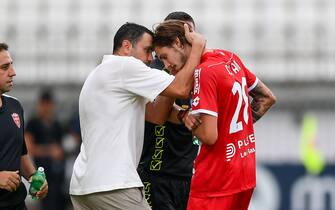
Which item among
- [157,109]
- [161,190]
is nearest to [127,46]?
[157,109]

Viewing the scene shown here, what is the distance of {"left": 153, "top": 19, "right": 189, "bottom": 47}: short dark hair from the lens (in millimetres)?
7934

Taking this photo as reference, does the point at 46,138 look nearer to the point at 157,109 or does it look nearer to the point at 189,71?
the point at 157,109

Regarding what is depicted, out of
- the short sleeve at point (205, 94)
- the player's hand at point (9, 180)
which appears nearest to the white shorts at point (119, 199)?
the short sleeve at point (205, 94)

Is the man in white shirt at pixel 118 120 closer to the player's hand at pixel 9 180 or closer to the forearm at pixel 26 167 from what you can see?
the player's hand at pixel 9 180

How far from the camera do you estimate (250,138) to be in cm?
793

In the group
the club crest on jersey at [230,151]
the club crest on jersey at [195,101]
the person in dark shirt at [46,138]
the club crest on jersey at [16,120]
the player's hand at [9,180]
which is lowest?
the person in dark shirt at [46,138]

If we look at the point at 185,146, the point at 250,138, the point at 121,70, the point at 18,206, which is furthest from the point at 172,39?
the point at 18,206

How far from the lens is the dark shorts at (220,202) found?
7.79m

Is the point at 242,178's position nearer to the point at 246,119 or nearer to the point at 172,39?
the point at 246,119

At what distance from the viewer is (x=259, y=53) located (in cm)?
1922

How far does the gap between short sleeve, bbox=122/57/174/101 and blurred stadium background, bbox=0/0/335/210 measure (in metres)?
8.71

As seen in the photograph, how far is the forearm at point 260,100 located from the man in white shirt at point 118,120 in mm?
872

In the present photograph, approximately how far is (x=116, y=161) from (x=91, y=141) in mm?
254

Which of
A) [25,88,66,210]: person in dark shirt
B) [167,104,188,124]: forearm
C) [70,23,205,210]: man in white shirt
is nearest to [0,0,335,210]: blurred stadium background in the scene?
[25,88,66,210]: person in dark shirt
